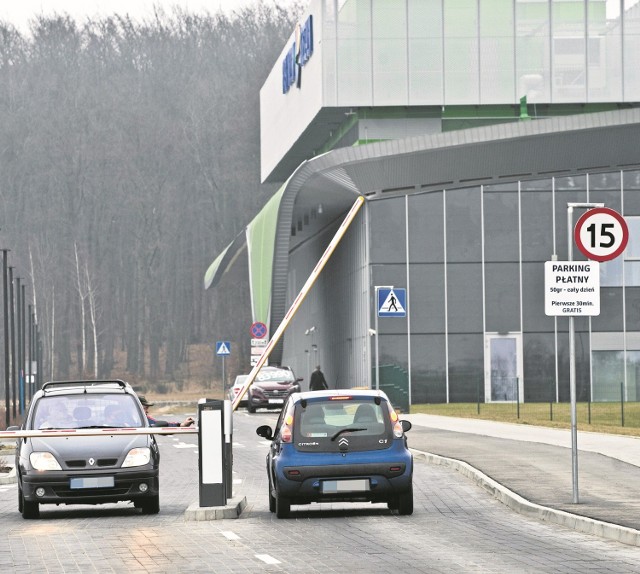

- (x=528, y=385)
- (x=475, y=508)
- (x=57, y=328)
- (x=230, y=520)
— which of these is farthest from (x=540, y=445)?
(x=57, y=328)

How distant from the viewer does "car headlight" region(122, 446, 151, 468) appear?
17.2 meters

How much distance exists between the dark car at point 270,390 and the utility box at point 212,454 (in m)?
35.1

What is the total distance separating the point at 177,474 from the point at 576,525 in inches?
448

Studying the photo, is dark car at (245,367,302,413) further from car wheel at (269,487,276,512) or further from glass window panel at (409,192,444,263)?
car wheel at (269,487,276,512)

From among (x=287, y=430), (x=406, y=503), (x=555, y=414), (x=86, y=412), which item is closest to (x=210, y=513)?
(x=287, y=430)

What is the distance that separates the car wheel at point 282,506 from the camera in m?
16.5

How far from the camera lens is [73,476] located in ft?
55.9

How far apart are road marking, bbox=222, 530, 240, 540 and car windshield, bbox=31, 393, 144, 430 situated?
3461 mm

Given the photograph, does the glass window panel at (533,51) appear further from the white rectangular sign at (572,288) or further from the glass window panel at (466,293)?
the white rectangular sign at (572,288)

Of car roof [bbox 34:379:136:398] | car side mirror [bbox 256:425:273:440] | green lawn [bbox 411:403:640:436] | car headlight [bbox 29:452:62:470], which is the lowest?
green lawn [bbox 411:403:640:436]

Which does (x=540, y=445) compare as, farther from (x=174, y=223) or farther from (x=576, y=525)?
(x=174, y=223)

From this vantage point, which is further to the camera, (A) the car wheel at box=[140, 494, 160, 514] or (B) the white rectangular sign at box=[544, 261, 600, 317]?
(A) the car wheel at box=[140, 494, 160, 514]

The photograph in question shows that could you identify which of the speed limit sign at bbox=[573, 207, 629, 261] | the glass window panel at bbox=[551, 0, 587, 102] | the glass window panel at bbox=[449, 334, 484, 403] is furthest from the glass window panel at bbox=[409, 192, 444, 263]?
the speed limit sign at bbox=[573, 207, 629, 261]

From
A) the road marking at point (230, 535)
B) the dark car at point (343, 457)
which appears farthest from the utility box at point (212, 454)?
the road marking at point (230, 535)
